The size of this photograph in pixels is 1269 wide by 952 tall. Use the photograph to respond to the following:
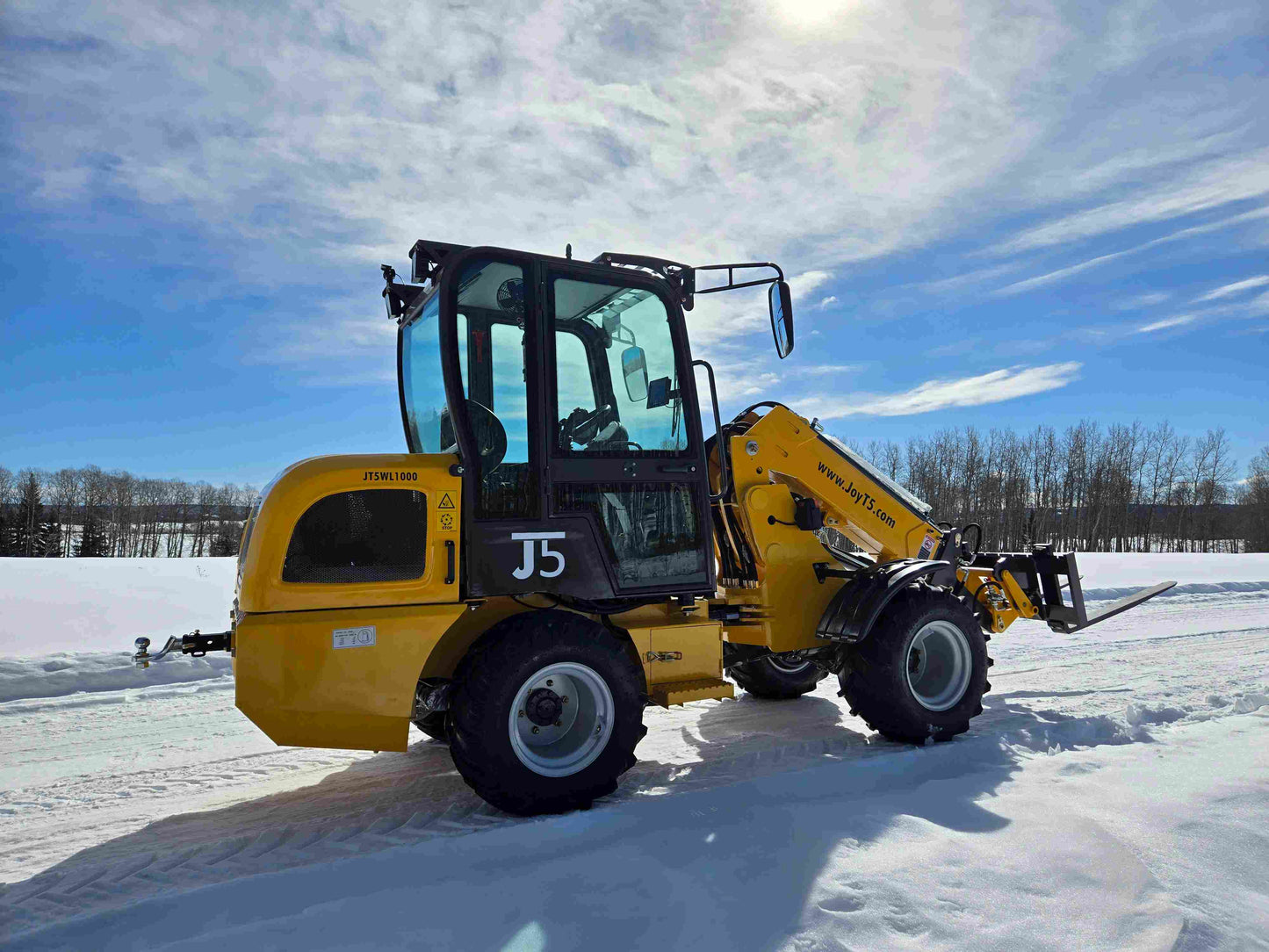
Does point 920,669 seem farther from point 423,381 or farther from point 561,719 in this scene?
point 423,381

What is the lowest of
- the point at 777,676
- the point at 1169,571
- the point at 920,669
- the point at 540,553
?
the point at 777,676

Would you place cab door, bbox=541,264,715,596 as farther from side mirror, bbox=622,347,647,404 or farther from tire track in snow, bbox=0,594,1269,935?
tire track in snow, bbox=0,594,1269,935

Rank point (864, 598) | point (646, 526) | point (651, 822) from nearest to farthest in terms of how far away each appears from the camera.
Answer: point (651, 822)
point (646, 526)
point (864, 598)

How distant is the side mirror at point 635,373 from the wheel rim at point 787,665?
2.89 metres

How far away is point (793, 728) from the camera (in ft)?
19.3

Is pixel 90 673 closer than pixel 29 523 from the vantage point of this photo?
Yes

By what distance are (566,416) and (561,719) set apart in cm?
164

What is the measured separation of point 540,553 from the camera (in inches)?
169

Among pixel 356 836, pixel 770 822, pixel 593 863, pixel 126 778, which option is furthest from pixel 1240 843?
pixel 126 778

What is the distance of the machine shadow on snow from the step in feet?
1.52

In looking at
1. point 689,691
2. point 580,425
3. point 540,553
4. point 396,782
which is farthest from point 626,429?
point 396,782

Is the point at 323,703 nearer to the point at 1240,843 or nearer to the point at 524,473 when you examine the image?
the point at 524,473

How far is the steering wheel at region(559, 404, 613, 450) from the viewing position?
4.43 meters

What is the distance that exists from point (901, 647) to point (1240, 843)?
2075 mm
